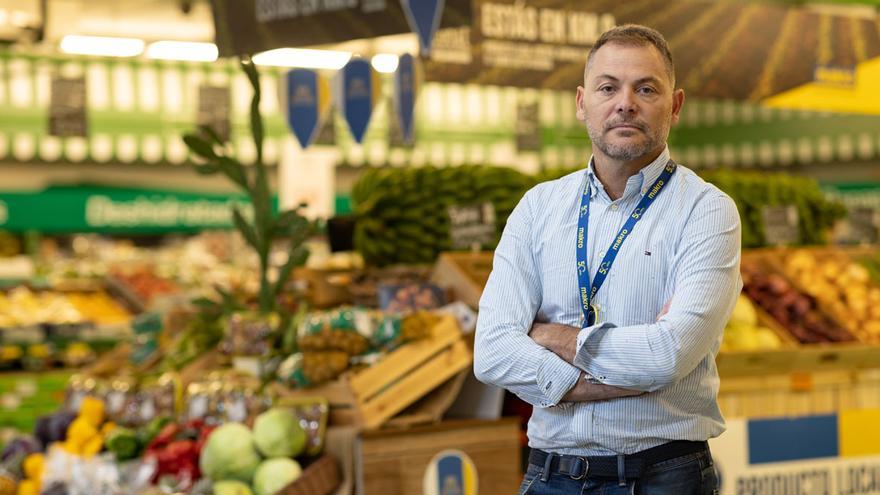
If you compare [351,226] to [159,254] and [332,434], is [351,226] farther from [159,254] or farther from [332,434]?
[159,254]

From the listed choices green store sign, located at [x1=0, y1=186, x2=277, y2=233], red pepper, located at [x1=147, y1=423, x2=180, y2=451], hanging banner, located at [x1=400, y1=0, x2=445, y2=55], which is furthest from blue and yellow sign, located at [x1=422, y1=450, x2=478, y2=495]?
green store sign, located at [x1=0, y1=186, x2=277, y2=233]

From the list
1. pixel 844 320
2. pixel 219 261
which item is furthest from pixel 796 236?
pixel 219 261

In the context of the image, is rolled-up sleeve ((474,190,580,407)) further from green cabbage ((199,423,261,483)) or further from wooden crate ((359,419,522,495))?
green cabbage ((199,423,261,483))

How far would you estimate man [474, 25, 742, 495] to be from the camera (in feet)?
6.89

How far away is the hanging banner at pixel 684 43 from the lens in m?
5.61

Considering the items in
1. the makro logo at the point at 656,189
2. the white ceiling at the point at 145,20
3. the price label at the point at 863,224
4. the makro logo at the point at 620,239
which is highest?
the white ceiling at the point at 145,20

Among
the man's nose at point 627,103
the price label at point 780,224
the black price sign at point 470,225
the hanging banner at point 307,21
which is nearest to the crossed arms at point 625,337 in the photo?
the man's nose at point 627,103

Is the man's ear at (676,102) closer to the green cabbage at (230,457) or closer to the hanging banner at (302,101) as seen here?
the green cabbage at (230,457)

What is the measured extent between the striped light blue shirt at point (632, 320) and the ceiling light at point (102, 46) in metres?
8.61

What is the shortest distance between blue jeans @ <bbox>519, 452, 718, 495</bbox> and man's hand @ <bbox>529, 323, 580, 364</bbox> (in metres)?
0.23

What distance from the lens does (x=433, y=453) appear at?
412 centimetres

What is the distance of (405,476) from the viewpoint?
4.06 metres

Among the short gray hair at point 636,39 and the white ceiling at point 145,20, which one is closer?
the short gray hair at point 636,39

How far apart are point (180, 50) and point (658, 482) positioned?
9.09 meters
